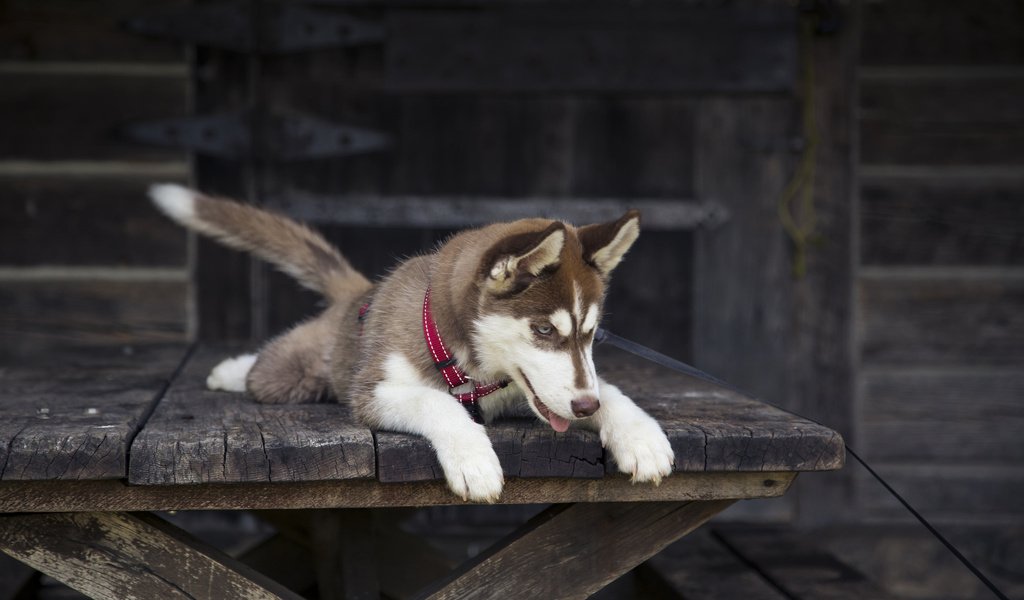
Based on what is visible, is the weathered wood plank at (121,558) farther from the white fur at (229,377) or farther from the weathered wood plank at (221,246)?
the weathered wood plank at (221,246)

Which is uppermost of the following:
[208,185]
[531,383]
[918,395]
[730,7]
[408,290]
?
[730,7]

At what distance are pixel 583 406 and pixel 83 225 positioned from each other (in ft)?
8.98

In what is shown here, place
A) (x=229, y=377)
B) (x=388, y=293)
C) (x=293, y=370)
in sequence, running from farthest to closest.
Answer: (x=229, y=377), (x=293, y=370), (x=388, y=293)

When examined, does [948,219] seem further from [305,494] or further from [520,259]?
[305,494]

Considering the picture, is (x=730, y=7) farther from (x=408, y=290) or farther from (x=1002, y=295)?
(x=408, y=290)

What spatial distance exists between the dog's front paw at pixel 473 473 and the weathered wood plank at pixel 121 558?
1.74ft

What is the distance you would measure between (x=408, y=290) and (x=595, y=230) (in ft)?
1.57

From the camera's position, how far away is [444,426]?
2.09m

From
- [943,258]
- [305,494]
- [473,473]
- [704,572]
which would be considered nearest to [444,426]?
[473,473]

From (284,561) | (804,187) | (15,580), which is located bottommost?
(15,580)

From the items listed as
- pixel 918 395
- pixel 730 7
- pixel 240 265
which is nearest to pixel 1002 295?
pixel 918 395

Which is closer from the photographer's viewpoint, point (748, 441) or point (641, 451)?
point (641, 451)

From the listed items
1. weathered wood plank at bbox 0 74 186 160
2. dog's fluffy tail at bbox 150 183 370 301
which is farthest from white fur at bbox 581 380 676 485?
weathered wood plank at bbox 0 74 186 160

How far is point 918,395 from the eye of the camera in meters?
4.29
